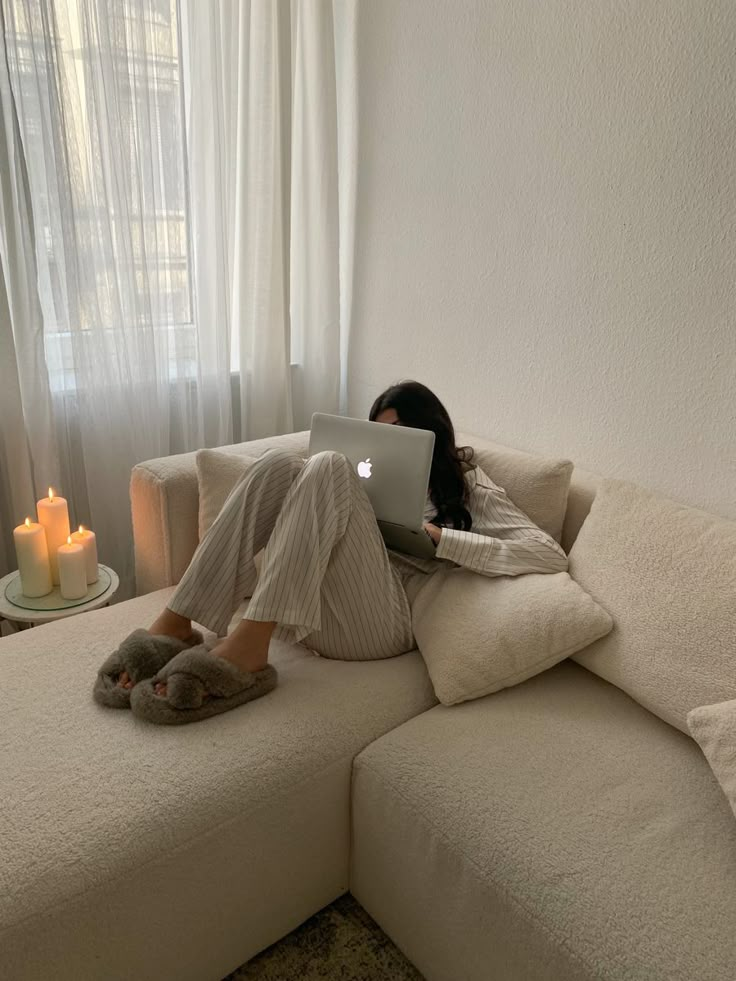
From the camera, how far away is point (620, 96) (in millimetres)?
1775

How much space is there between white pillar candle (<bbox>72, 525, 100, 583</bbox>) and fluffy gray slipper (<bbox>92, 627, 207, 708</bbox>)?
0.47 meters

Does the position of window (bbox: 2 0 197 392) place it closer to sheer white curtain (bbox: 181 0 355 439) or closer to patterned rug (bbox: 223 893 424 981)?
sheer white curtain (bbox: 181 0 355 439)

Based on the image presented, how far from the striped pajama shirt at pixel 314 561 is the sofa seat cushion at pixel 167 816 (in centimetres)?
10

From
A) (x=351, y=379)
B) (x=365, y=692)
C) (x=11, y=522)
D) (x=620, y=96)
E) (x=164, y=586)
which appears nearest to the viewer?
(x=365, y=692)

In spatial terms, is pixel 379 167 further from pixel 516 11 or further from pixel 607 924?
pixel 607 924

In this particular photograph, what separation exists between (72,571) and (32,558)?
0.34 feet

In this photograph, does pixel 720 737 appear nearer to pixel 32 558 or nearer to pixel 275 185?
pixel 32 558

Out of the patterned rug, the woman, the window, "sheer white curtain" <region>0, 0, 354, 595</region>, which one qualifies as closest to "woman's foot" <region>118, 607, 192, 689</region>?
the woman

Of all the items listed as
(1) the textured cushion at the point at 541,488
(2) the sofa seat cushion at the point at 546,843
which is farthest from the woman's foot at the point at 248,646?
(1) the textured cushion at the point at 541,488

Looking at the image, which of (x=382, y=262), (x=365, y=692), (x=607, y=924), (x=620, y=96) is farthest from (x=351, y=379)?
(x=607, y=924)

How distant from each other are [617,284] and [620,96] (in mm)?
445

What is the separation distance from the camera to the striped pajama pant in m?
1.52

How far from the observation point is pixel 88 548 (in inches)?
75.7

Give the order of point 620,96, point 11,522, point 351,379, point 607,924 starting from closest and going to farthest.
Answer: point 607,924, point 620,96, point 11,522, point 351,379
